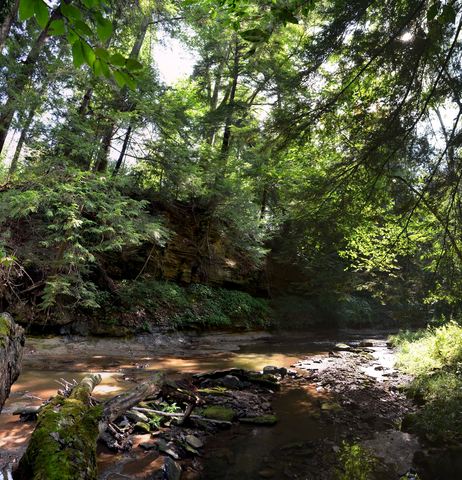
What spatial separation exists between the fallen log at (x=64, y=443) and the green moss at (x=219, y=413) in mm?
2078

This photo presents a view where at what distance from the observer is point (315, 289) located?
21.8 meters

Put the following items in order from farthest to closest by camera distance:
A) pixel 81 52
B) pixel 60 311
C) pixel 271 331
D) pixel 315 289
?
1. pixel 315 289
2. pixel 271 331
3. pixel 60 311
4. pixel 81 52

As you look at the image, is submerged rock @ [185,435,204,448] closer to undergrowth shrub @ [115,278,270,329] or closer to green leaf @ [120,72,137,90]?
green leaf @ [120,72,137,90]

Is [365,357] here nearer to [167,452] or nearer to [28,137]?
[167,452]

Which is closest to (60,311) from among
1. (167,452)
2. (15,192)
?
(15,192)

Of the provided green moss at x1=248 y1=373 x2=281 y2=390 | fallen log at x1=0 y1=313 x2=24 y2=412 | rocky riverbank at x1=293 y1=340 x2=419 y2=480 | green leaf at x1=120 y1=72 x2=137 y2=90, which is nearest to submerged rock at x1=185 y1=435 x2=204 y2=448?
rocky riverbank at x1=293 y1=340 x2=419 y2=480

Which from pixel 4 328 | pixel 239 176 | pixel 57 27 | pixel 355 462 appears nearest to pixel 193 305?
pixel 239 176

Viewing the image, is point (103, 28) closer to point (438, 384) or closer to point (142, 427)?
point (142, 427)

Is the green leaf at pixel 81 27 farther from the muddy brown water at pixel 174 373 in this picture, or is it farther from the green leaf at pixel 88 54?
the muddy brown water at pixel 174 373

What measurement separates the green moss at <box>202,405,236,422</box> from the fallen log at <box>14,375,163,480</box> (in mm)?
2078

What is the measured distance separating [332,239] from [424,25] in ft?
10.8

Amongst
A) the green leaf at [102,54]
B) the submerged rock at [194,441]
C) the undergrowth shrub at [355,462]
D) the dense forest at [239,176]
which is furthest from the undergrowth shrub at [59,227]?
the green leaf at [102,54]

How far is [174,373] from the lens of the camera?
31.7 ft

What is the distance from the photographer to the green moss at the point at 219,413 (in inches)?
259
